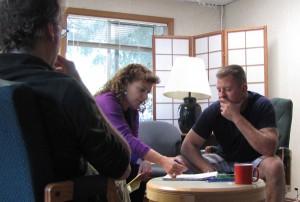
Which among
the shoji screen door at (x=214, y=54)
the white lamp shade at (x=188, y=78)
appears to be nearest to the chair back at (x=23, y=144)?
the white lamp shade at (x=188, y=78)

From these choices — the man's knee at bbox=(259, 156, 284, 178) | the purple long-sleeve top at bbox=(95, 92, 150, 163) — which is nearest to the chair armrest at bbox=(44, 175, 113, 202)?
the purple long-sleeve top at bbox=(95, 92, 150, 163)

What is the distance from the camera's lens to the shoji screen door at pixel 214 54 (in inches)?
166

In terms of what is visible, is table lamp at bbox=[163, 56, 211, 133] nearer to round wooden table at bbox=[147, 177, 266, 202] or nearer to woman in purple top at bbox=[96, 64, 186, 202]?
woman in purple top at bbox=[96, 64, 186, 202]

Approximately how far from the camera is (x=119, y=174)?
106cm

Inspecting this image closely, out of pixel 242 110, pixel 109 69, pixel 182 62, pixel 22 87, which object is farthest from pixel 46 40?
pixel 109 69

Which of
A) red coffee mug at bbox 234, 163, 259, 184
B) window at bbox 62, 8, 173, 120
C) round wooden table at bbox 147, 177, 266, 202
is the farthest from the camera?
window at bbox 62, 8, 173, 120

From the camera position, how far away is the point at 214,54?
4.54 meters

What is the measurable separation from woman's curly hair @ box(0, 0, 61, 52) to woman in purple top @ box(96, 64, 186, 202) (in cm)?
120

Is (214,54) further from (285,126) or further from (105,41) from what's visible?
(285,126)

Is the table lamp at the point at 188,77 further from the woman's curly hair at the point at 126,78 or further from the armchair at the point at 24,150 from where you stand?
the armchair at the point at 24,150

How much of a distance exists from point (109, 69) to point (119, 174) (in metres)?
3.58

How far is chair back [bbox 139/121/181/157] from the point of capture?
347 centimetres

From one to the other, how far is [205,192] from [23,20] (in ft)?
3.23

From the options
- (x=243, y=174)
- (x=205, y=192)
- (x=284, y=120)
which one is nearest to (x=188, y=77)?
(x=284, y=120)
